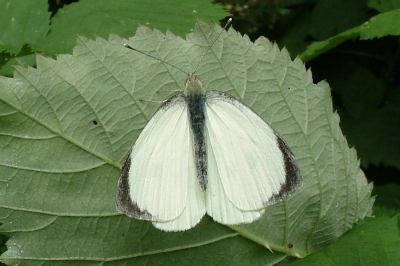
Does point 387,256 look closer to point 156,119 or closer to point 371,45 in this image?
point 156,119

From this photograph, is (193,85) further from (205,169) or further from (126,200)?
(126,200)

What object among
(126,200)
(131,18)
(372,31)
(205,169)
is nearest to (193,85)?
(205,169)

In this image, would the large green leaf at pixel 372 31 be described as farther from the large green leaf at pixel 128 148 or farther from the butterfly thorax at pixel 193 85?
the butterfly thorax at pixel 193 85

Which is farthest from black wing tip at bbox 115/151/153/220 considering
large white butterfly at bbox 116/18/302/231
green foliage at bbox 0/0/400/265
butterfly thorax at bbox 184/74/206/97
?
butterfly thorax at bbox 184/74/206/97

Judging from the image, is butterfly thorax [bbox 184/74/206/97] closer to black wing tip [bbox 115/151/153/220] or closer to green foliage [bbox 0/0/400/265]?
green foliage [bbox 0/0/400/265]

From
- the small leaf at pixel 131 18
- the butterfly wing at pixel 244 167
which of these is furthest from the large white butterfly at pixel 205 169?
the small leaf at pixel 131 18

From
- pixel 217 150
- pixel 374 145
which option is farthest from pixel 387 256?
pixel 374 145

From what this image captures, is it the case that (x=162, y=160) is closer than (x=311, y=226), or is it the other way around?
(x=162, y=160)
